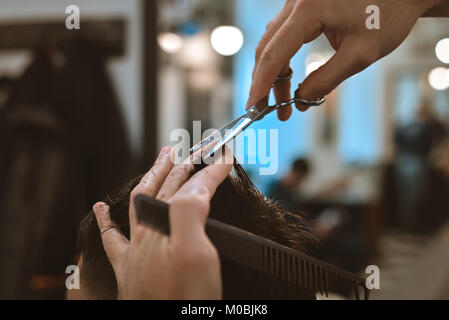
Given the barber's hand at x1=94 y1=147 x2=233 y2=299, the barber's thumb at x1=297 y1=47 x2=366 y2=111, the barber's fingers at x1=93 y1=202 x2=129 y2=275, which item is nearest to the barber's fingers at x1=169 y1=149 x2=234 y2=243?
the barber's hand at x1=94 y1=147 x2=233 y2=299

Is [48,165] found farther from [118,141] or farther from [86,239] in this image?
[86,239]

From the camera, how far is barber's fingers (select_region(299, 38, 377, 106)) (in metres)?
0.46

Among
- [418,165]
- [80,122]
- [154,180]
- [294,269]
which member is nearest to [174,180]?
[154,180]

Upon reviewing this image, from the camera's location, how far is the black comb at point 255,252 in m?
0.32

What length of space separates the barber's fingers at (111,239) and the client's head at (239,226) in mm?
15

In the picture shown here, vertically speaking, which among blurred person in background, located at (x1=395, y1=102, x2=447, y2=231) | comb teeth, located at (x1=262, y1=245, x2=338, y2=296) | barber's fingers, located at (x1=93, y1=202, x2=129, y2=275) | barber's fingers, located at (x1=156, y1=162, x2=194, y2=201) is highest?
blurred person in background, located at (x1=395, y1=102, x2=447, y2=231)

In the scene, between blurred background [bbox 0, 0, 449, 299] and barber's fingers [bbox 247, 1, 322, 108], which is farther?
blurred background [bbox 0, 0, 449, 299]

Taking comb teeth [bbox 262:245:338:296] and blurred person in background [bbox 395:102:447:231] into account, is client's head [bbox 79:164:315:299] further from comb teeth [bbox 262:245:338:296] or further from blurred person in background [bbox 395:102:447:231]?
blurred person in background [bbox 395:102:447:231]

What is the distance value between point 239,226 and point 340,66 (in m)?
0.22

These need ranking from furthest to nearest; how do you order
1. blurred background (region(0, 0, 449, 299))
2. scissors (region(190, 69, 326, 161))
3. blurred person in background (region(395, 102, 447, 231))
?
1. blurred person in background (region(395, 102, 447, 231))
2. blurred background (region(0, 0, 449, 299))
3. scissors (region(190, 69, 326, 161))

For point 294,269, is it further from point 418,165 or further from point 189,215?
point 418,165

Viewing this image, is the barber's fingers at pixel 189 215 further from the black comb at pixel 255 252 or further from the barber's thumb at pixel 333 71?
the barber's thumb at pixel 333 71

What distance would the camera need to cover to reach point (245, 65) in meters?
2.96
